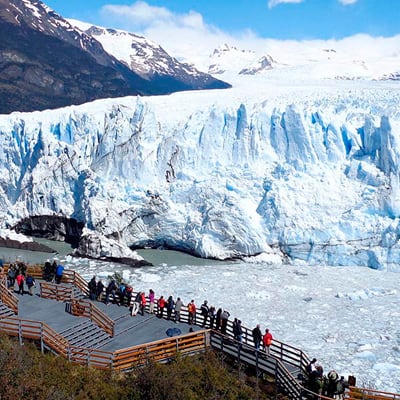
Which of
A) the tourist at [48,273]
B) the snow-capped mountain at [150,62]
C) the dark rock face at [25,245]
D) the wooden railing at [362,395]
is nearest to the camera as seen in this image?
the wooden railing at [362,395]

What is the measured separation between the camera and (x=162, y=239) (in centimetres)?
2223

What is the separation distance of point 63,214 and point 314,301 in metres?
11.9

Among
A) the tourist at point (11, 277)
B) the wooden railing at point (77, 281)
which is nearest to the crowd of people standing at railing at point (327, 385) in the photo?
the wooden railing at point (77, 281)

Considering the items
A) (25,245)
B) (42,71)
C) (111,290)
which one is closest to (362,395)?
(111,290)

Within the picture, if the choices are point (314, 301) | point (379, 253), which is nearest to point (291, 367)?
point (314, 301)

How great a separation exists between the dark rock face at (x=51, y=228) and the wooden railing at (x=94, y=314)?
11.9m

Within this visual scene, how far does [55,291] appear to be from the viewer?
41.3ft

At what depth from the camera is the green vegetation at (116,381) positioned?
786 centimetres

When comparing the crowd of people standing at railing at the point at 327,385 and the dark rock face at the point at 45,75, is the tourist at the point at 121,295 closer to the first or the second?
the crowd of people standing at railing at the point at 327,385

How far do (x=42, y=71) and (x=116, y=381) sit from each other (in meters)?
69.1

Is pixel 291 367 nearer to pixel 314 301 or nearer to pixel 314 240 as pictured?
pixel 314 301

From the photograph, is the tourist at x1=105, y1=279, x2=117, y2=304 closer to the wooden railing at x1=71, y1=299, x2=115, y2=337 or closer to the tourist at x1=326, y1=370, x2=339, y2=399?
the wooden railing at x1=71, y1=299, x2=115, y2=337

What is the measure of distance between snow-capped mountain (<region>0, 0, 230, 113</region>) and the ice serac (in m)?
38.7

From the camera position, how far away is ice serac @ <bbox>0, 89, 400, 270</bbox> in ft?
67.9
